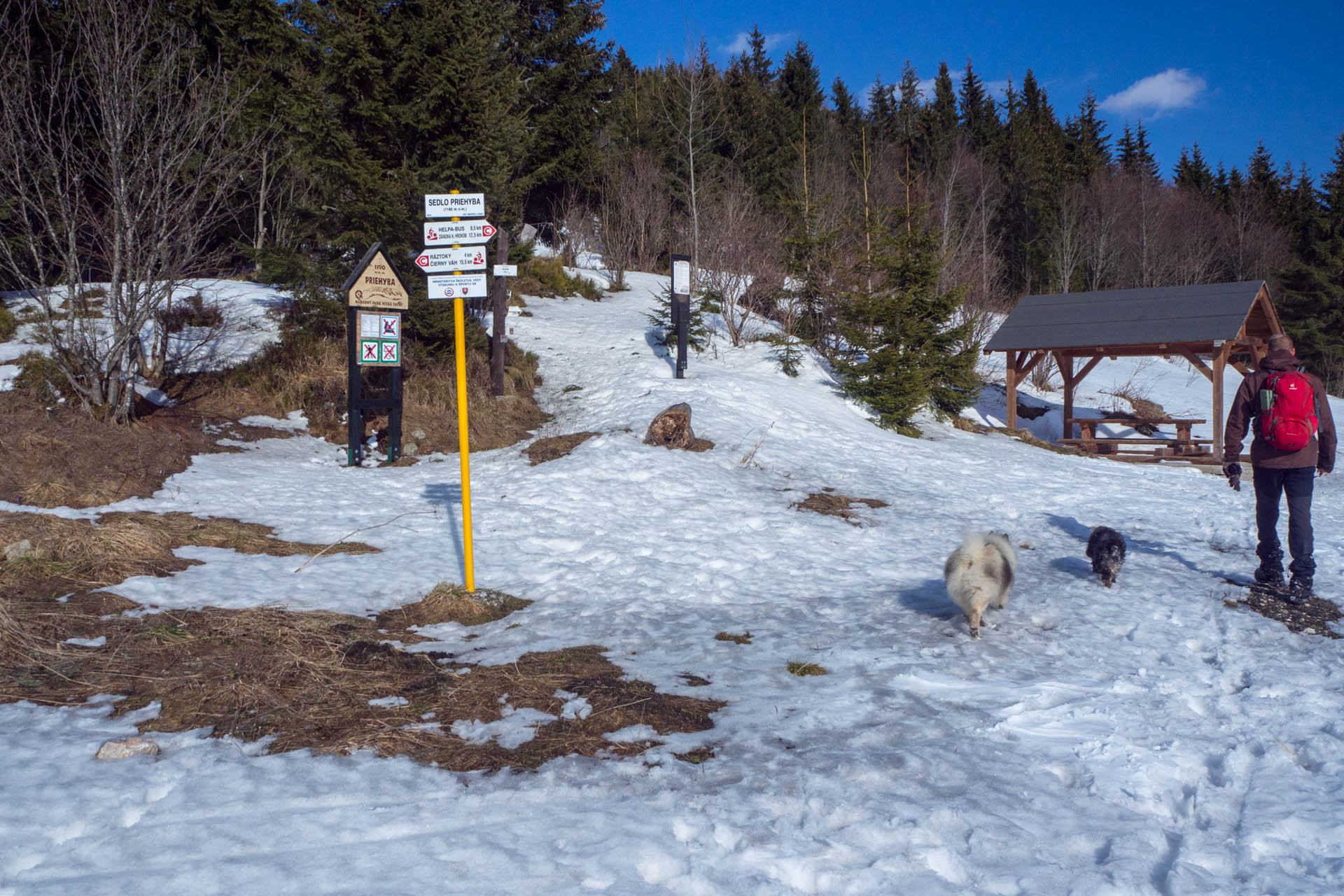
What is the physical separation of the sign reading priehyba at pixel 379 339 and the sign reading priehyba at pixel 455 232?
6320mm

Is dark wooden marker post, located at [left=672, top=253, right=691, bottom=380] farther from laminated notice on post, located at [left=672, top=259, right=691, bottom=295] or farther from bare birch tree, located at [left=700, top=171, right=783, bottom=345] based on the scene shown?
bare birch tree, located at [left=700, top=171, right=783, bottom=345]

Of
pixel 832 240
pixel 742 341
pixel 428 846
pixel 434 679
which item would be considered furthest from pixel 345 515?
pixel 832 240

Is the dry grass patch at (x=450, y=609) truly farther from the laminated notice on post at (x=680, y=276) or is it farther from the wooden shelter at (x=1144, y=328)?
the wooden shelter at (x=1144, y=328)

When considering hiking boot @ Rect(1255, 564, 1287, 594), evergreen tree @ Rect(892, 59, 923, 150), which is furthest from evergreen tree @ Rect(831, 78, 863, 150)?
hiking boot @ Rect(1255, 564, 1287, 594)

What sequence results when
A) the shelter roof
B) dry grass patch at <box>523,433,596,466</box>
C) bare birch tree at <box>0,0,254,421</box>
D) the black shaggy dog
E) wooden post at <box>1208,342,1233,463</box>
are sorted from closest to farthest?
1. the black shaggy dog
2. bare birch tree at <box>0,0,254,421</box>
3. dry grass patch at <box>523,433,596,466</box>
4. wooden post at <box>1208,342,1233,463</box>
5. the shelter roof

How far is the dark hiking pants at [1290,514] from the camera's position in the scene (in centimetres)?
652

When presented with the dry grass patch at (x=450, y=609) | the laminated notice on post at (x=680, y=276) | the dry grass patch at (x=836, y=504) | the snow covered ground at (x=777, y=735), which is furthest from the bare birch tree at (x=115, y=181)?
the dry grass patch at (x=836, y=504)

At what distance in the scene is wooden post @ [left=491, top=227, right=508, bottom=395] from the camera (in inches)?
617

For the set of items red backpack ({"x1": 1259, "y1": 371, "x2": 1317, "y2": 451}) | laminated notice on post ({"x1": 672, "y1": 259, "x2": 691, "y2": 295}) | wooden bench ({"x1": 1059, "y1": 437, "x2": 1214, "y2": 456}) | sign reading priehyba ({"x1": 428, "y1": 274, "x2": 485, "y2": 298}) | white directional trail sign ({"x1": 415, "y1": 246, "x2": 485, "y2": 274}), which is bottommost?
wooden bench ({"x1": 1059, "y1": 437, "x2": 1214, "y2": 456})

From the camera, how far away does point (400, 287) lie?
511 inches

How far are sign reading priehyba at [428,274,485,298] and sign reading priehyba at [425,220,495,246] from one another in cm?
28

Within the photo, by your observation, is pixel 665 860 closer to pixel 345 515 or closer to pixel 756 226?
pixel 345 515

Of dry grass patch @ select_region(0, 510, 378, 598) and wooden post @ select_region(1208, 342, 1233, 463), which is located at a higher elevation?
wooden post @ select_region(1208, 342, 1233, 463)

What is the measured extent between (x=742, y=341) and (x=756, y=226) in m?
3.90
